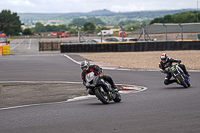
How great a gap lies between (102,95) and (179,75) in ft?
13.5

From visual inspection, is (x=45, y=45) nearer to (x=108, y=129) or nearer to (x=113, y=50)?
(x=113, y=50)

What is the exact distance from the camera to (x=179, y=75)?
13461 millimetres

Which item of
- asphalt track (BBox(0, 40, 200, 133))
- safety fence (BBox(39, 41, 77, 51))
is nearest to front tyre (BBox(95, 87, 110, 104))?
asphalt track (BBox(0, 40, 200, 133))

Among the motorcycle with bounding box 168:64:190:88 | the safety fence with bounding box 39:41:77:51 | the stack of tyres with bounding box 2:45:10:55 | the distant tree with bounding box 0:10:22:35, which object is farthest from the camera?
the distant tree with bounding box 0:10:22:35

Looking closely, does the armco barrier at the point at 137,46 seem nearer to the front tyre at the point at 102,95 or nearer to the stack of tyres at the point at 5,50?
the stack of tyres at the point at 5,50

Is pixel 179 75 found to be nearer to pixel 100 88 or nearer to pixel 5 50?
pixel 100 88

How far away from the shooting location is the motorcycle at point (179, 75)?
13.4 m

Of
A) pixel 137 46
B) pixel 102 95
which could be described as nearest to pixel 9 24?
pixel 137 46

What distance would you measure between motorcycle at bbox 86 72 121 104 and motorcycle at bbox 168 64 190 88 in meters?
3.55

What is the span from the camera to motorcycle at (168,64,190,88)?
13.4 metres

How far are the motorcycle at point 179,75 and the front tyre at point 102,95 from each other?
3.80 meters

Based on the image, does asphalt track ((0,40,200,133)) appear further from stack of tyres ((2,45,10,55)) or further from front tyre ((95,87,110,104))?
stack of tyres ((2,45,10,55))

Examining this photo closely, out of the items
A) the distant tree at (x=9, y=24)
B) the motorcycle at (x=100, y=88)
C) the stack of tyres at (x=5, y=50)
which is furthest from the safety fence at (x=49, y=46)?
the distant tree at (x=9, y=24)

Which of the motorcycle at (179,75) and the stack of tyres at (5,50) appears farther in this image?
the stack of tyres at (5,50)
